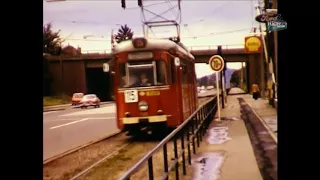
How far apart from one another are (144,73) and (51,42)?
582 centimetres

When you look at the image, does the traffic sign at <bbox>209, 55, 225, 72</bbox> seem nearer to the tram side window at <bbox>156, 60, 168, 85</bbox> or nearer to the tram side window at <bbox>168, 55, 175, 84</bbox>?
the tram side window at <bbox>168, 55, 175, 84</bbox>

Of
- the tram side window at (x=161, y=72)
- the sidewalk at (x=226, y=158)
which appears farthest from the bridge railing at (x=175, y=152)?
the tram side window at (x=161, y=72)

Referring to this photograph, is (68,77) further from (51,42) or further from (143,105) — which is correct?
(143,105)

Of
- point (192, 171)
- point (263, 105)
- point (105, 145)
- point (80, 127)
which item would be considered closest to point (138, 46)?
point (105, 145)

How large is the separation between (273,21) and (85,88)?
3.07 metres

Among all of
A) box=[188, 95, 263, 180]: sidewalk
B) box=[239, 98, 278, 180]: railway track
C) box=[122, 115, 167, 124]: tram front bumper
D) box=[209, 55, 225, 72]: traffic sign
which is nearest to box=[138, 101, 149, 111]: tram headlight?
box=[122, 115, 167, 124]: tram front bumper

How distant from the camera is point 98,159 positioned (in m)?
9.41

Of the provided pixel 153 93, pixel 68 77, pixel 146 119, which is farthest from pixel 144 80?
pixel 68 77

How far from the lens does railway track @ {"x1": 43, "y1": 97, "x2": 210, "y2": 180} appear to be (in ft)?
25.9

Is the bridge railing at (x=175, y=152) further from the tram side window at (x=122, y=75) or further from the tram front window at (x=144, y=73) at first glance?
the tram side window at (x=122, y=75)

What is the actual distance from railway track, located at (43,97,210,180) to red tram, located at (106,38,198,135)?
706 millimetres

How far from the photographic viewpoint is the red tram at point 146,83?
11.0 metres

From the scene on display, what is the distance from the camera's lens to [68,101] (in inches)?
245
